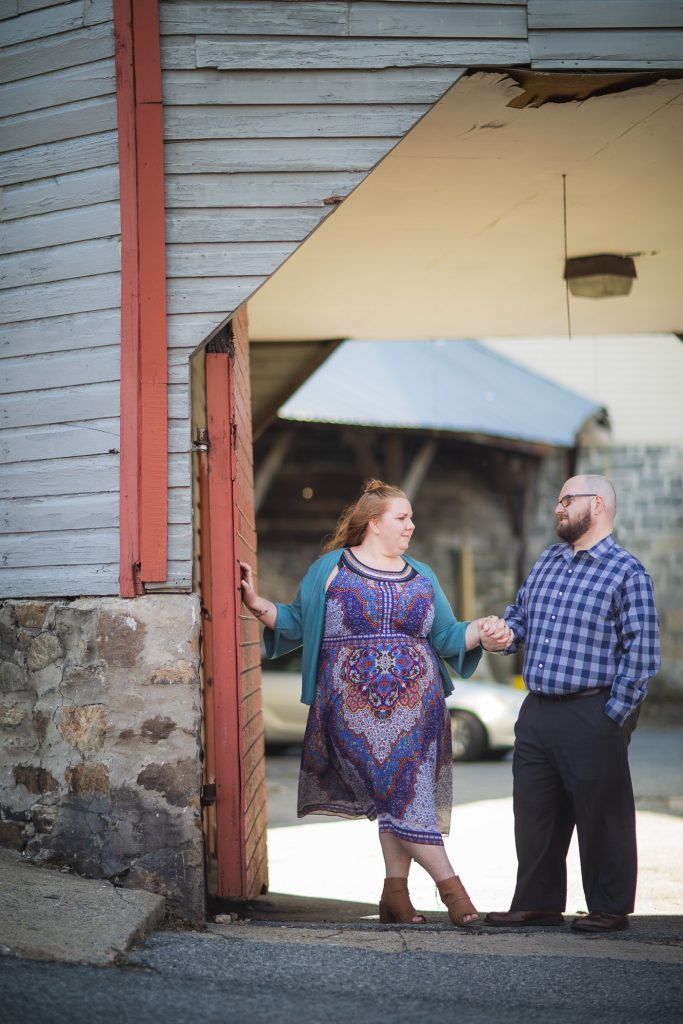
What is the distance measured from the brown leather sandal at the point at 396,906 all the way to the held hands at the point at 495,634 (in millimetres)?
1016

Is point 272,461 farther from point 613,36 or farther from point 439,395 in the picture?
point 613,36

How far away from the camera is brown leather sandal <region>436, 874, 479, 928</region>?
436cm

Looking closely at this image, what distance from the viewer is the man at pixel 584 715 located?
4418 mm

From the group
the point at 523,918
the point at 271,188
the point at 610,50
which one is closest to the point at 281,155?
the point at 271,188

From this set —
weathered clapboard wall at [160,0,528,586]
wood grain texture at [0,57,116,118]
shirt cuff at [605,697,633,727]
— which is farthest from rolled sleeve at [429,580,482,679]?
wood grain texture at [0,57,116,118]

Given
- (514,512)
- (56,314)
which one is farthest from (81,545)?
(514,512)

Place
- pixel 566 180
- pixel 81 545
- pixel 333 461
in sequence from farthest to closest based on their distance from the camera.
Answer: pixel 333 461 → pixel 566 180 → pixel 81 545

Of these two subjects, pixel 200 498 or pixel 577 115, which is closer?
pixel 577 115

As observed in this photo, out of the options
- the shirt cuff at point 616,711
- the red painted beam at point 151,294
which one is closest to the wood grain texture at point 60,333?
the red painted beam at point 151,294

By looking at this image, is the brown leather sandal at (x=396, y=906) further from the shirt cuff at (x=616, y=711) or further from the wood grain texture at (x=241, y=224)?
the wood grain texture at (x=241, y=224)

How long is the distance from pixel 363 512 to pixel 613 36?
7.18 feet

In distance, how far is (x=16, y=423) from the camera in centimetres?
462

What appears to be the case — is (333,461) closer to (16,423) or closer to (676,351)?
(676,351)

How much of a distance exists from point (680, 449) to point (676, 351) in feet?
8.80
